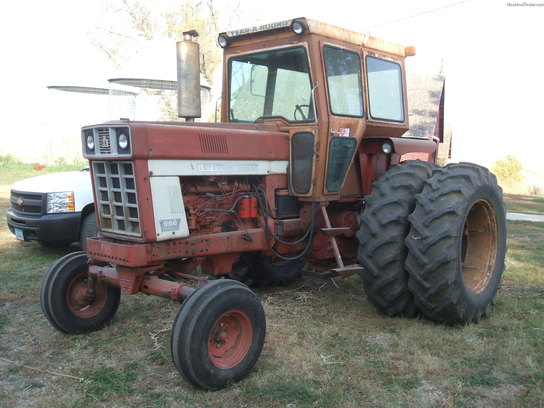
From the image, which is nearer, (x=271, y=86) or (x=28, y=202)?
(x=271, y=86)

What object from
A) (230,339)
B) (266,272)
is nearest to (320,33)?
(266,272)

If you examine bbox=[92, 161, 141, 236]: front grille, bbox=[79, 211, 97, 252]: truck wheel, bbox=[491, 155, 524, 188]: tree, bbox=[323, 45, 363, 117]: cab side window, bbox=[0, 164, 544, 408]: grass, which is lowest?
bbox=[491, 155, 524, 188]: tree

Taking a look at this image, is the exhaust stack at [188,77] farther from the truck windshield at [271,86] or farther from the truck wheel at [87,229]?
the truck wheel at [87,229]

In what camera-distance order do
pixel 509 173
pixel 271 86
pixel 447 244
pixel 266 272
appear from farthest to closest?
pixel 509 173, pixel 266 272, pixel 271 86, pixel 447 244

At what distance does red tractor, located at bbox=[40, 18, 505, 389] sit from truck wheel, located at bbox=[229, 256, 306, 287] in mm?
32

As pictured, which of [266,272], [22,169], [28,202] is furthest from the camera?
[22,169]

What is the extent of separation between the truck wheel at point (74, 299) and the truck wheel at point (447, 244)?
2601 mm

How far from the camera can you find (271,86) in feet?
17.2

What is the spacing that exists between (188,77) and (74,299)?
2.20 meters

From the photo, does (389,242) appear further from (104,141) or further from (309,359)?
(104,141)

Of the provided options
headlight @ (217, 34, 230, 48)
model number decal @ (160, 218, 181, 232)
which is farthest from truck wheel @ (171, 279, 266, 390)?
headlight @ (217, 34, 230, 48)

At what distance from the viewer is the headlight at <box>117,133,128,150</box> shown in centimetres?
388

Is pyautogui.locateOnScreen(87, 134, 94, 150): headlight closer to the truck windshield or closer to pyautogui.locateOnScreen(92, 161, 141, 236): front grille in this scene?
pyautogui.locateOnScreen(92, 161, 141, 236): front grille

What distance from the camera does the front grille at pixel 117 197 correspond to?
401cm
